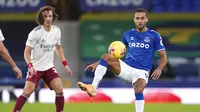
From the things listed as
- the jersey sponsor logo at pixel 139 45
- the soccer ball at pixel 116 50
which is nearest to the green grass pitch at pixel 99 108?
the jersey sponsor logo at pixel 139 45

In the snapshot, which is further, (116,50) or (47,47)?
(47,47)

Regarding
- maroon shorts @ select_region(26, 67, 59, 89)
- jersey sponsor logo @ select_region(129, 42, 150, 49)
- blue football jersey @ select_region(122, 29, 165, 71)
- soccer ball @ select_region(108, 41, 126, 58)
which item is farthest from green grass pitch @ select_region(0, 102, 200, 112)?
soccer ball @ select_region(108, 41, 126, 58)

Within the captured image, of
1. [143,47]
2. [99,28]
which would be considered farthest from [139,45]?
[99,28]

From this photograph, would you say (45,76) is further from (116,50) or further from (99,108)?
(99,108)

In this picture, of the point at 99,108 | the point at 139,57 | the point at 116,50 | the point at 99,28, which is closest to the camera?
the point at 116,50

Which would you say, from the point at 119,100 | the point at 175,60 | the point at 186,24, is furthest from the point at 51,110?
the point at 186,24

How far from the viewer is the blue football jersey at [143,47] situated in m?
10.7

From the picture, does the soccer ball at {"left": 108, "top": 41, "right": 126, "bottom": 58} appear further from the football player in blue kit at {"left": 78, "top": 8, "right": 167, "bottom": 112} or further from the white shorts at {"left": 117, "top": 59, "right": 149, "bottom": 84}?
the white shorts at {"left": 117, "top": 59, "right": 149, "bottom": 84}

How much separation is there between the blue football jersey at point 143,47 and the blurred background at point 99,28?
32.5 ft

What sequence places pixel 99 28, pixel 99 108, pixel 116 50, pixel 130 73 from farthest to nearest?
1. pixel 99 28
2. pixel 99 108
3. pixel 130 73
4. pixel 116 50

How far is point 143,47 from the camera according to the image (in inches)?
420

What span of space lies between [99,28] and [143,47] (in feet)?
43.7

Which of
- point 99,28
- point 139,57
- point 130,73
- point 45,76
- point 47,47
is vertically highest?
point 47,47

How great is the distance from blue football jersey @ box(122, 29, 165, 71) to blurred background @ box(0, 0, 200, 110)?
390 inches
